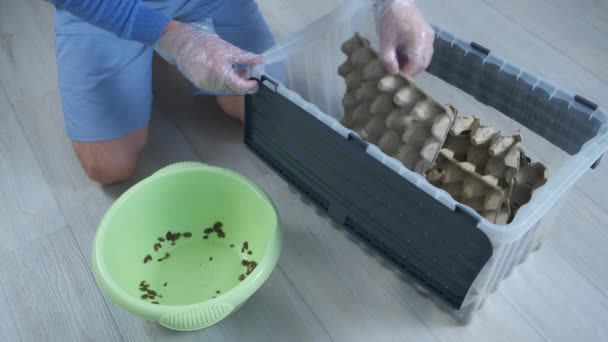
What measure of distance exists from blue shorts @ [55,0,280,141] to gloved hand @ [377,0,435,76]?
32 centimetres

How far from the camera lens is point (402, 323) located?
766 millimetres

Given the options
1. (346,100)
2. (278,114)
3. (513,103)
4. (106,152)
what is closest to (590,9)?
(513,103)

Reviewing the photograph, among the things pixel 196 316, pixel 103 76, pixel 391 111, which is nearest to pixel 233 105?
pixel 103 76

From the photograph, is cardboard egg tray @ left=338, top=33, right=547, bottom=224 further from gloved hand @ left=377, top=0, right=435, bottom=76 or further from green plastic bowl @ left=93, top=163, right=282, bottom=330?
green plastic bowl @ left=93, top=163, right=282, bottom=330

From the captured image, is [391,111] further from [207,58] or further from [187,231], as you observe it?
[187,231]

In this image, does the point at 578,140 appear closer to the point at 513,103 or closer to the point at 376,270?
the point at 513,103

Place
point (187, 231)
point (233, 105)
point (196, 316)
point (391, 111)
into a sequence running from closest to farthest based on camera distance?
1. point (196, 316)
2. point (391, 111)
3. point (187, 231)
4. point (233, 105)

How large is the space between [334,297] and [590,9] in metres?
0.84

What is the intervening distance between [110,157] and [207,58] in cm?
28

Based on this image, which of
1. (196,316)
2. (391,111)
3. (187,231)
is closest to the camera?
(196,316)

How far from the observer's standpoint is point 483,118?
3.01 feet

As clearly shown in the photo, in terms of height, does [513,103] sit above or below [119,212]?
above

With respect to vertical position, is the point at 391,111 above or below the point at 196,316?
above

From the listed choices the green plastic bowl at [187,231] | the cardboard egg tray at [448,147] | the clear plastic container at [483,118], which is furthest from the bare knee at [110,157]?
the cardboard egg tray at [448,147]
